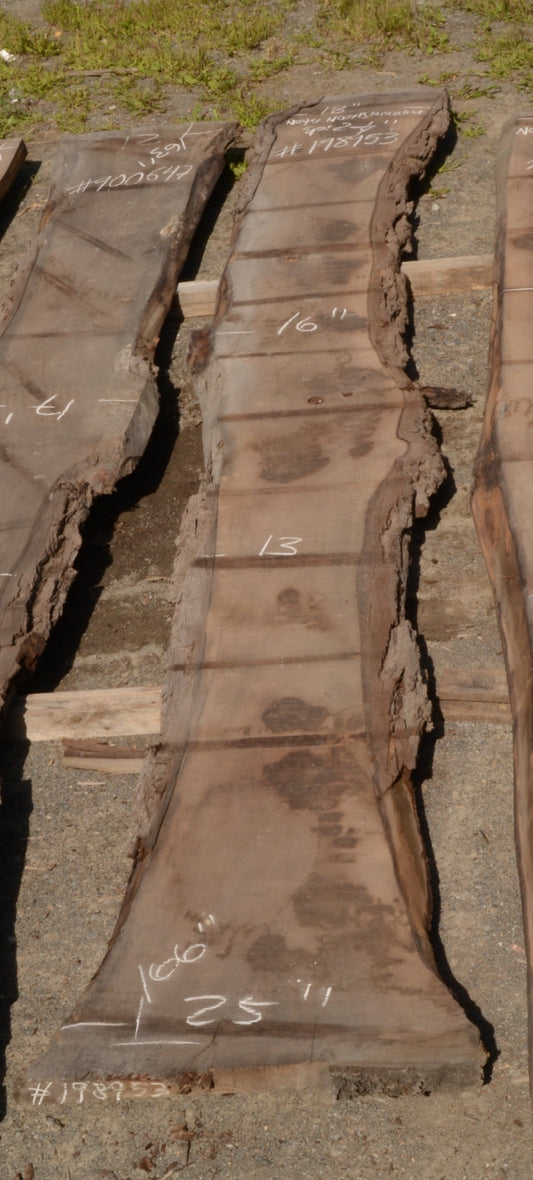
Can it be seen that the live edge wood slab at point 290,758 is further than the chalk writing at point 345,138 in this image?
No

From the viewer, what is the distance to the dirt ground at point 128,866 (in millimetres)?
3330

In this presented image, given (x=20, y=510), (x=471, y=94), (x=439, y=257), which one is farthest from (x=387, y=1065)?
(x=471, y=94)

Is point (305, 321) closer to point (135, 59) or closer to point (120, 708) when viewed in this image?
point (120, 708)

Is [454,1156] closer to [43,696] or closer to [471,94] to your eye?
[43,696]

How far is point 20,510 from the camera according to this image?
4953mm

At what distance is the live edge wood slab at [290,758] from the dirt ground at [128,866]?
151mm

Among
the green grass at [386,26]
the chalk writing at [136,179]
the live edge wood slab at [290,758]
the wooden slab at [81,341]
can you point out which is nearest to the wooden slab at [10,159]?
the wooden slab at [81,341]

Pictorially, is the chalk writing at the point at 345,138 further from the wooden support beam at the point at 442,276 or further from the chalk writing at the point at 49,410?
the chalk writing at the point at 49,410

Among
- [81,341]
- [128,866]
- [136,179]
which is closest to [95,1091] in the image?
[128,866]

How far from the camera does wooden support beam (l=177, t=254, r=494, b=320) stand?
20.2ft

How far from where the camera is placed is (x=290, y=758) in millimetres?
3980

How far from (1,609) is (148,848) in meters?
1.18

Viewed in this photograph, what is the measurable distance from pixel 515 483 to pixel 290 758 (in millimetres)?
1415

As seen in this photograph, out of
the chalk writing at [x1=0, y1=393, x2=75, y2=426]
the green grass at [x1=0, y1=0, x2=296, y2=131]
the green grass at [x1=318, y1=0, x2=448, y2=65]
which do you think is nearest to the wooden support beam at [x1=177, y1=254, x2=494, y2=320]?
the chalk writing at [x1=0, y1=393, x2=75, y2=426]
